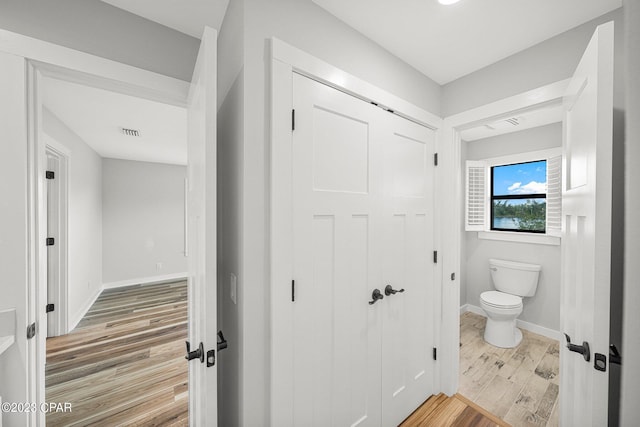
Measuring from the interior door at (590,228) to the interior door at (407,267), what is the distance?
74 cm

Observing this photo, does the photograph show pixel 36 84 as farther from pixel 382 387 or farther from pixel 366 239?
pixel 382 387

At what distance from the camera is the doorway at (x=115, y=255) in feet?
6.70

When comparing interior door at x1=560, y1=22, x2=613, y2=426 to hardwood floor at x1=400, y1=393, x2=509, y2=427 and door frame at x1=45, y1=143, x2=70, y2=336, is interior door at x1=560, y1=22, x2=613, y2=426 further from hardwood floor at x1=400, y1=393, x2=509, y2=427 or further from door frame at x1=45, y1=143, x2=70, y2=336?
door frame at x1=45, y1=143, x2=70, y2=336

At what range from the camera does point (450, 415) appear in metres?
1.71

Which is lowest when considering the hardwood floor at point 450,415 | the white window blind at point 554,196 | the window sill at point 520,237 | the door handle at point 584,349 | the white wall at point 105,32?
the hardwood floor at point 450,415

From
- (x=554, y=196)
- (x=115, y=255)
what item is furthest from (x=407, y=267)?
(x=115, y=255)

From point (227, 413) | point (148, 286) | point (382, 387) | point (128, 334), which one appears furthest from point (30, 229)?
A: point (148, 286)

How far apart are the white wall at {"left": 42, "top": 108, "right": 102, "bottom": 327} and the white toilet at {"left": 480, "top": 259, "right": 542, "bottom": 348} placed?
4.92 meters

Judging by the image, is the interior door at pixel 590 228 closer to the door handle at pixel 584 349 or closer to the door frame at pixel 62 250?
the door handle at pixel 584 349

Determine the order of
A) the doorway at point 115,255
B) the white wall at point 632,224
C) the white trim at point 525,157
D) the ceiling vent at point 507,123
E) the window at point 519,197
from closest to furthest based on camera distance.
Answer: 1. the white wall at point 632,224
2. the doorway at point 115,255
3. the ceiling vent at point 507,123
4. the white trim at point 525,157
5. the window at point 519,197

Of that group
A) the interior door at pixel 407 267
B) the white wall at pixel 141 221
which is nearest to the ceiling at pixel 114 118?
the white wall at pixel 141 221

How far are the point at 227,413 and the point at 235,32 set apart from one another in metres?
1.81

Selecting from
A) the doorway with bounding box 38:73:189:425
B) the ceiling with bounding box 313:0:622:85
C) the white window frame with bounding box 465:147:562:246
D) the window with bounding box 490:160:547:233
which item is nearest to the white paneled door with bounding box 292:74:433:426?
the ceiling with bounding box 313:0:622:85

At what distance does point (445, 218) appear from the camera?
1.86 metres
